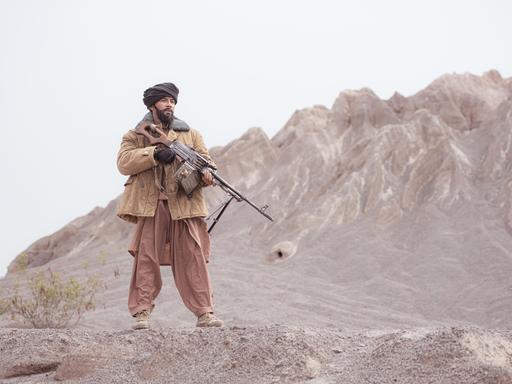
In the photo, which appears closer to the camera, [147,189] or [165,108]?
[147,189]

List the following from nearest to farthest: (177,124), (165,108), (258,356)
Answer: (258,356) < (165,108) < (177,124)

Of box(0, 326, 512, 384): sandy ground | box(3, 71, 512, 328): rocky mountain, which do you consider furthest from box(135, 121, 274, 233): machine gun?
box(3, 71, 512, 328): rocky mountain

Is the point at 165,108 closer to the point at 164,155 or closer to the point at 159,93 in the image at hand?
the point at 159,93

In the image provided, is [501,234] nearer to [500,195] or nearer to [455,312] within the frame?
[500,195]

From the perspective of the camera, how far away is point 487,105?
2670cm

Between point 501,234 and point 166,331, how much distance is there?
14028 mm

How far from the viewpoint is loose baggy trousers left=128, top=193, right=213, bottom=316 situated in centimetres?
671

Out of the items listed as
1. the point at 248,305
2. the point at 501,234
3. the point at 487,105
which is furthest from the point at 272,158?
the point at 248,305

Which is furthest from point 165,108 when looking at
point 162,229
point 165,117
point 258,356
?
point 258,356

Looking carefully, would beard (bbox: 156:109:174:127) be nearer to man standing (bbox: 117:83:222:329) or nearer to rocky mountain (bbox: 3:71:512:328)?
man standing (bbox: 117:83:222:329)

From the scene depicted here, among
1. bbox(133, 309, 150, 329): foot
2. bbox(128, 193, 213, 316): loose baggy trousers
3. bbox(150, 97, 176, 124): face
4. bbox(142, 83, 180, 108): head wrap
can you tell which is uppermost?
bbox(142, 83, 180, 108): head wrap

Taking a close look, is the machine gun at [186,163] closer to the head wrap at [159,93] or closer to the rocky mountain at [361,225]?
the head wrap at [159,93]

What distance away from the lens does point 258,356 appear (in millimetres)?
5395

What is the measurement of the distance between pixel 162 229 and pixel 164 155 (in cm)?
65
